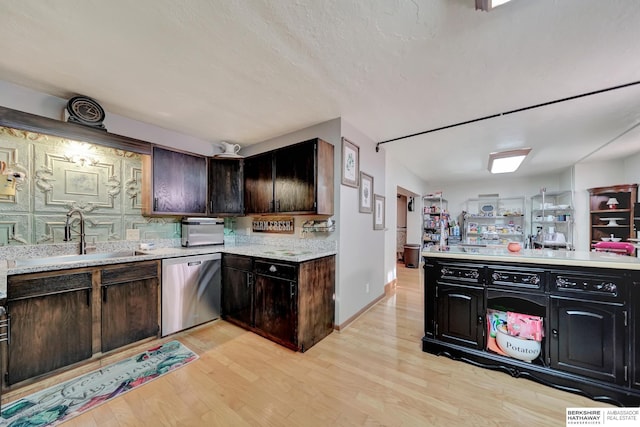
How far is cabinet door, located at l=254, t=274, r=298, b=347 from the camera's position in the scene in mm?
2387

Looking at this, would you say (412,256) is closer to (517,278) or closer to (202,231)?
(517,278)

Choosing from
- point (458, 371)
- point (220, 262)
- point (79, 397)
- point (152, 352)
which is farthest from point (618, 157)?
point (79, 397)

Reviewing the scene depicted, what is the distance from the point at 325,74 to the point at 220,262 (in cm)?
259

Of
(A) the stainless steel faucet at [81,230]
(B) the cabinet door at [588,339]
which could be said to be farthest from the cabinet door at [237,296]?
(B) the cabinet door at [588,339]

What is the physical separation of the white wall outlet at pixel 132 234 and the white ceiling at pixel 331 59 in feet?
4.57

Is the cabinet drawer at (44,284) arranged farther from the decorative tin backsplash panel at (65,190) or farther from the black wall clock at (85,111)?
the black wall clock at (85,111)

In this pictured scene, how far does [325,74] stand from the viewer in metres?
2.01

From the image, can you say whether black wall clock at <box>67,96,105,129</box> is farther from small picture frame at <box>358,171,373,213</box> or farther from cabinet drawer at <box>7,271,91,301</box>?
small picture frame at <box>358,171,373,213</box>

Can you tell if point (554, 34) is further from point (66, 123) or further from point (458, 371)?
point (66, 123)

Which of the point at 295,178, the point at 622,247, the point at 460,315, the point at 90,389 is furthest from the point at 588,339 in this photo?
the point at 90,389

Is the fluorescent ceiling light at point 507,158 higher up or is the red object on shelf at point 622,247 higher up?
the fluorescent ceiling light at point 507,158

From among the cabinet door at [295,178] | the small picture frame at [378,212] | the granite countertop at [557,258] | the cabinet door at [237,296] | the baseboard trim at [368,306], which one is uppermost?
the cabinet door at [295,178]

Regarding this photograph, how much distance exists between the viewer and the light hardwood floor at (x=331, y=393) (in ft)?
5.20

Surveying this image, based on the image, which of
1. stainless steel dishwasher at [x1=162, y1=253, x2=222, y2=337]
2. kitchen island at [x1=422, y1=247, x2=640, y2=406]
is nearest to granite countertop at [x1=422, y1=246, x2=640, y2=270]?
kitchen island at [x1=422, y1=247, x2=640, y2=406]
